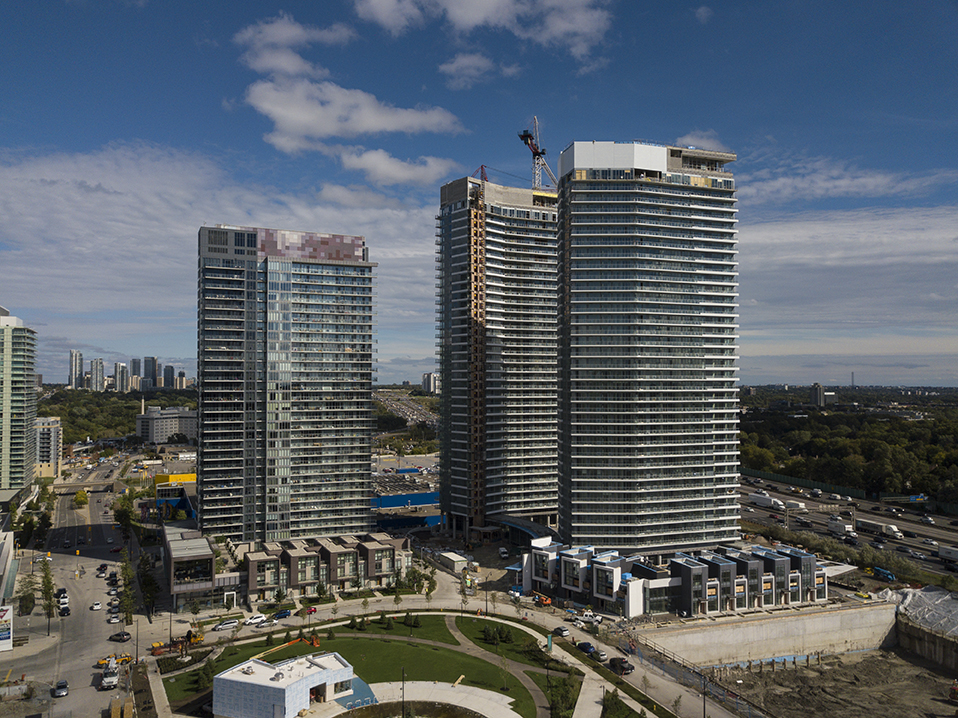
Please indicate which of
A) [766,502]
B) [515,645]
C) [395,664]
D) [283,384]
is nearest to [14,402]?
[283,384]

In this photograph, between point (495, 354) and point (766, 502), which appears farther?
point (766, 502)

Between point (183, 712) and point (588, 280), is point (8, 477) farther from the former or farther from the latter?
point (588, 280)

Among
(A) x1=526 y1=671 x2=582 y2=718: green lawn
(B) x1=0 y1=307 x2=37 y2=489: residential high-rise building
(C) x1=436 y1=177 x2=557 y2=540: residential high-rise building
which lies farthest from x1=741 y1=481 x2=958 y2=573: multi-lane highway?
(B) x1=0 y1=307 x2=37 y2=489: residential high-rise building

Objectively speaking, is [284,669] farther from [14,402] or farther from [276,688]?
[14,402]

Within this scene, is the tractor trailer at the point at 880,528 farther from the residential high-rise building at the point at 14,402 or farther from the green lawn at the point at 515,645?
the residential high-rise building at the point at 14,402

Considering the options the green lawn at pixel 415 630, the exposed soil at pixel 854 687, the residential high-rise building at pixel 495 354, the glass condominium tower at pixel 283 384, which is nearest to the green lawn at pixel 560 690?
the green lawn at pixel 415 630

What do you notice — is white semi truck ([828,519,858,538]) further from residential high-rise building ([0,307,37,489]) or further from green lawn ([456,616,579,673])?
residential high-rise building ([0,307,37,489])
